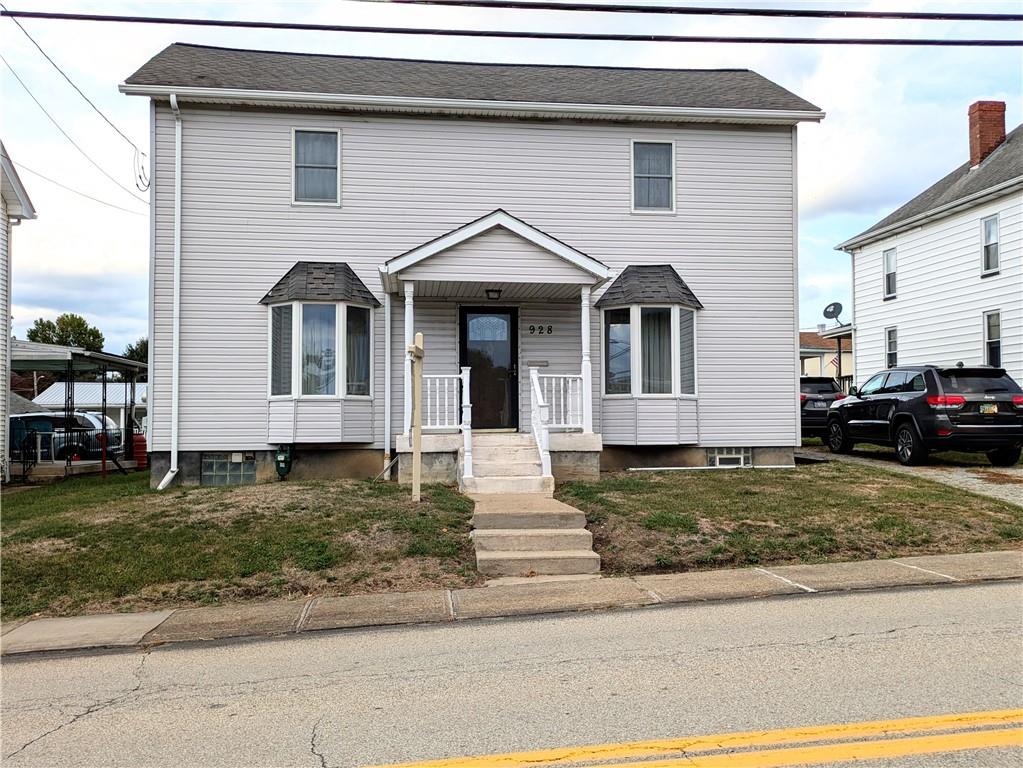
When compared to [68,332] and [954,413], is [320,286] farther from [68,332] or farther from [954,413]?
[68,332]

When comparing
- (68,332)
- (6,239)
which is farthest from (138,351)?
(6,239)

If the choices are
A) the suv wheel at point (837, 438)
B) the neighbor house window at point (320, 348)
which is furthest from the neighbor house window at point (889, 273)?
the neighbor house window at point (320, 348)

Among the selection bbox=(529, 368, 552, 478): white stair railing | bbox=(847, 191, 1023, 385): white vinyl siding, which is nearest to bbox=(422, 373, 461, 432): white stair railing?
bbox=(529, 368, 552, 478): white stair railing

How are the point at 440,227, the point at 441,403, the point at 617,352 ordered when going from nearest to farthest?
1. the point at 441,403
2. the point at 440,227
3. the point at 617,352

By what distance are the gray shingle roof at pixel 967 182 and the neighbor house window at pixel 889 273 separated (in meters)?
0.83

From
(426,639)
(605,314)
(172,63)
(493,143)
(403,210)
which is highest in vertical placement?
(172,63)

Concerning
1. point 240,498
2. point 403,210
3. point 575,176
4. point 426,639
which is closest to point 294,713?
point 426,639

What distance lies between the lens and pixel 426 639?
5.86 meters

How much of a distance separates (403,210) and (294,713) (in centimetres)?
1034

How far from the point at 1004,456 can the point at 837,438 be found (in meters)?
3.50

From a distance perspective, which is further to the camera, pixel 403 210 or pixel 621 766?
pixel 403 210

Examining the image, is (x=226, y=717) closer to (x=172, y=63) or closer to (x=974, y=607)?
(x=974, y=607)

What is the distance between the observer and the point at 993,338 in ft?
65.4

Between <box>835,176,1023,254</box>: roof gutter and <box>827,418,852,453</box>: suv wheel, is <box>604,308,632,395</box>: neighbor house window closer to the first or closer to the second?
<box>827,418,852,453</box>: suv wheel
